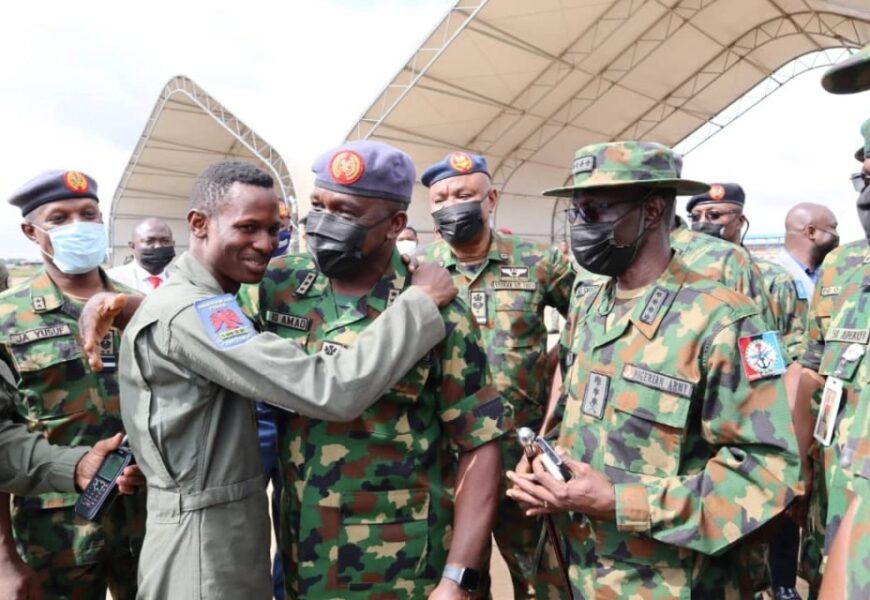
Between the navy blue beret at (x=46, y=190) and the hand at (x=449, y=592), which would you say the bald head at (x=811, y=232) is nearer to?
the hand at (x=449, y=592)

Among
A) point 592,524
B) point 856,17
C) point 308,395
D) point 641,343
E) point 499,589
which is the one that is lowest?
point 499,589

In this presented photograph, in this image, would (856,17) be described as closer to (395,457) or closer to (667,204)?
(667,204)

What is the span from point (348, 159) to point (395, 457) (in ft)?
2.87

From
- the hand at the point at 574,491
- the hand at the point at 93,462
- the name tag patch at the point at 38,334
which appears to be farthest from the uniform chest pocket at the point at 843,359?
the name tag patch at the point at 38,334

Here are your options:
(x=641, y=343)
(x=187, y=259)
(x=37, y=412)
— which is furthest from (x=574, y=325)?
(x=37, y=412)

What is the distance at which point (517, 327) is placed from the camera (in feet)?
10.7

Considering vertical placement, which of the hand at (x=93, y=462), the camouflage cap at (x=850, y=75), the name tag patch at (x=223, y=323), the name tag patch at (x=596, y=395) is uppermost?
the camouflage cap at (x=850, y=75)

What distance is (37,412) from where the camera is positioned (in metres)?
2.42

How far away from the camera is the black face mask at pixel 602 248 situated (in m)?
1.98

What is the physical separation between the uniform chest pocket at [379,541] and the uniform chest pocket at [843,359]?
1513 mm

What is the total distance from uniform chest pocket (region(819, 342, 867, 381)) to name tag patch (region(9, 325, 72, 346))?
288 cm

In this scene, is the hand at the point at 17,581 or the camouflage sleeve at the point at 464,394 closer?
the camouflage sleeve at the point at 464,394

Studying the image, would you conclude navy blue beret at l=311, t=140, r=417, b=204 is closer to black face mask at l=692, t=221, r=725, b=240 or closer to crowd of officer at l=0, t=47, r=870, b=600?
crowd of officer at l=0, t=47, r=870, b=600

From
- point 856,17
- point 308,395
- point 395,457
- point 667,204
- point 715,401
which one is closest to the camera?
point 308,395
